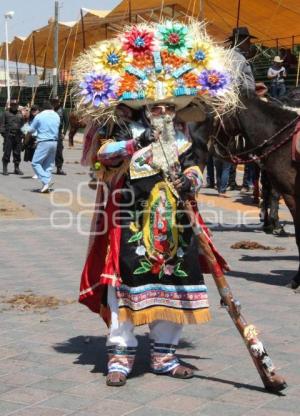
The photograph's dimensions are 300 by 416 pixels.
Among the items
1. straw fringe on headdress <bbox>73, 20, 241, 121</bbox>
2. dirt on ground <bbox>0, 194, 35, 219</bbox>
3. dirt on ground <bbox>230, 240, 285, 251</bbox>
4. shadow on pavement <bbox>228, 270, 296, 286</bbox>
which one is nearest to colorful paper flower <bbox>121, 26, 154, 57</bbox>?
straw fringe on headdress <bbox>73, 20, 241, 121</bbox>

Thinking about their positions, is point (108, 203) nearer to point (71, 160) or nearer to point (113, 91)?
point (113, 91)

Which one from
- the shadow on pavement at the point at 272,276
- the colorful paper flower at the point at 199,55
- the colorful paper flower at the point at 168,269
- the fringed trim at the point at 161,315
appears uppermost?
the colorful paper flower at the point at 199,55

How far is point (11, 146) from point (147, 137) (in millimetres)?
15625

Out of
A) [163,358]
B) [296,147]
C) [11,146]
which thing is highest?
[296,147]

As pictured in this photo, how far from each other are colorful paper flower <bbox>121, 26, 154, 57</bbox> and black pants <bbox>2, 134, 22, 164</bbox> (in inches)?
597

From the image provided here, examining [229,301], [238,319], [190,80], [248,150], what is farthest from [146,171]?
[248,150]

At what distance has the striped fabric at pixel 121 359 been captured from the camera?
4.65m

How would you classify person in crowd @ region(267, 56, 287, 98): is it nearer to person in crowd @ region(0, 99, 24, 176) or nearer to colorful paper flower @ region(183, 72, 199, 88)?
person in crowd @ region(0, 99, 24, 176)

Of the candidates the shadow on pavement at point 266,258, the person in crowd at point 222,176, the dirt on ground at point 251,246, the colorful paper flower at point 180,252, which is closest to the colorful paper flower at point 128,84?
the colorful paper flower at point 180,252

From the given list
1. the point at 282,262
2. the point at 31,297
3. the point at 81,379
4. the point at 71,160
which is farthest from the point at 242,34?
the point at 71,160

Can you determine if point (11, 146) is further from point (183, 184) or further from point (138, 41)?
point (183, 184)

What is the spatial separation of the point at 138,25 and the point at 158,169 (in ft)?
2.78

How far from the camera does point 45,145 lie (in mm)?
15977

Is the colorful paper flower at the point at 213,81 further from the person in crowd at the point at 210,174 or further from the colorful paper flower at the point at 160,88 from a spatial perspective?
the person in crowd at the point at 210,174
